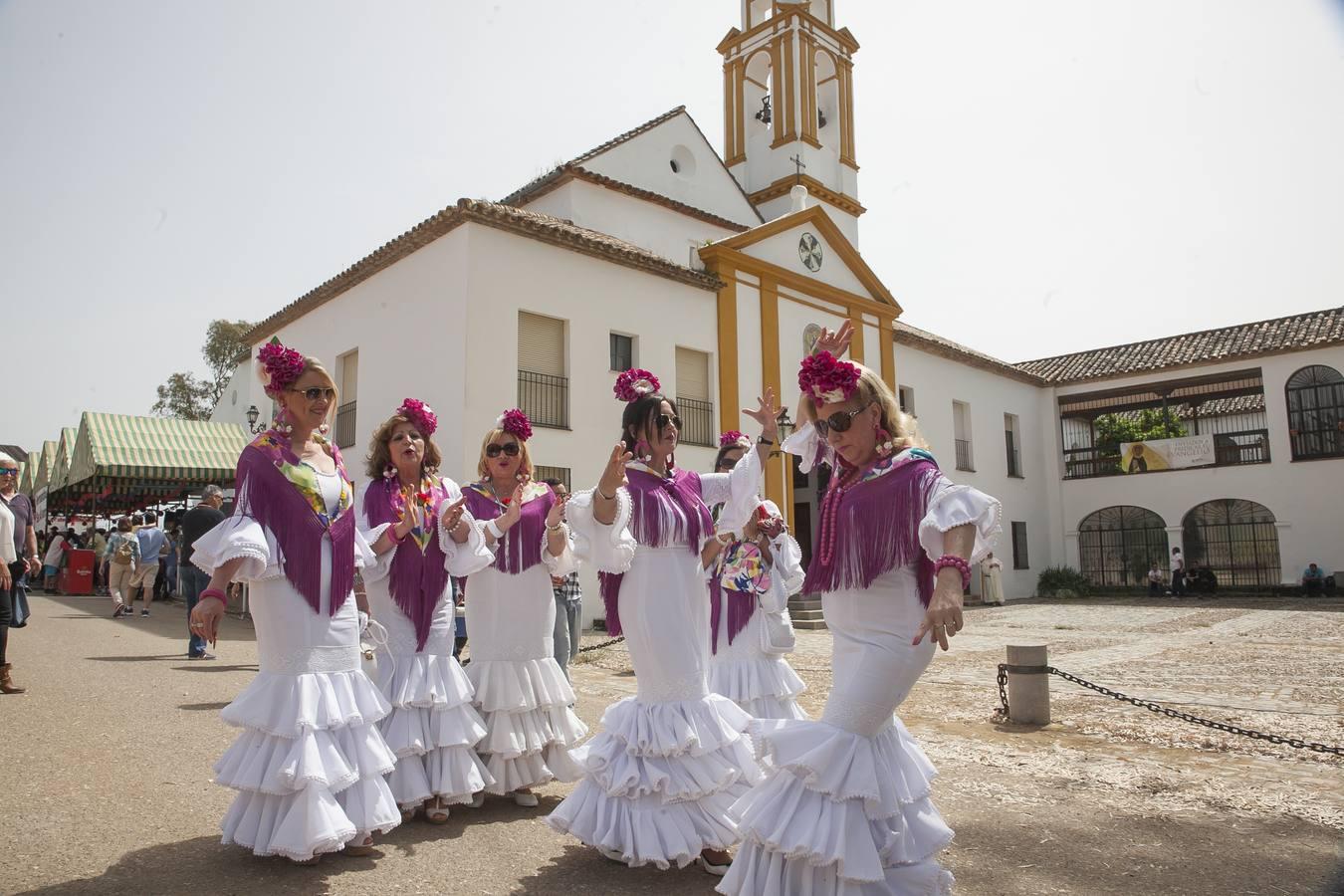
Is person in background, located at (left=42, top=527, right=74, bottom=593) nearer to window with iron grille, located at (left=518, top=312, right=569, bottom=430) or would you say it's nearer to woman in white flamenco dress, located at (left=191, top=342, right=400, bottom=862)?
window with iron grille, located at (left=518, top=312, right=569, bottom=430)

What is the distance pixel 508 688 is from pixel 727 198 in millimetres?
19474

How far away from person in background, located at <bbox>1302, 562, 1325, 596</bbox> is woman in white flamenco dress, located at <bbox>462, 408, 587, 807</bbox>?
87.6 feet

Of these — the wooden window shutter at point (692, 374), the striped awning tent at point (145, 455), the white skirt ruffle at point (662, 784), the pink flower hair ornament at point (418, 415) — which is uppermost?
the wooden window shutter at point (692, 374)

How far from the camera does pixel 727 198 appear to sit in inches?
874

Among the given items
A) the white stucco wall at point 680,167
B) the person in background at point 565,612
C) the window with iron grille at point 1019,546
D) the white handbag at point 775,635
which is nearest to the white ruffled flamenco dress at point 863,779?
the white handbag at point 775,635

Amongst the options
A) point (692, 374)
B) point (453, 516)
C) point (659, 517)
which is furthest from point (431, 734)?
point (692, 374)

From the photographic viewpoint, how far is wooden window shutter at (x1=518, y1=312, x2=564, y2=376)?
1530cm

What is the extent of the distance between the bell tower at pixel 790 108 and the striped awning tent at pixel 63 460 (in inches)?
682

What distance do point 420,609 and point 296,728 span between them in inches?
42.2

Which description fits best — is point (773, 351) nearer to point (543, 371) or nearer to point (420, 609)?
point (543, 371)

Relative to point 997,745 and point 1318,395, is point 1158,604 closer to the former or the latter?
point 1318,395

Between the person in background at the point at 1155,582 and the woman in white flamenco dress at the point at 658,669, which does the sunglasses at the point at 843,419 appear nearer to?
the woman in white flamenco dress at the point at 658,669

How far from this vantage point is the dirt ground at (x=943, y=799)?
3.33m

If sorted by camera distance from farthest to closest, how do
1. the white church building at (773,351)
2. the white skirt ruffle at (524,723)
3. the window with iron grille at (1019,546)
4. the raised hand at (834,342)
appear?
the window with iron grille at (1019,546)
the white church building at (773,351)
the white skirt ruffle at (524,723)
the raised hand at (834,342)
